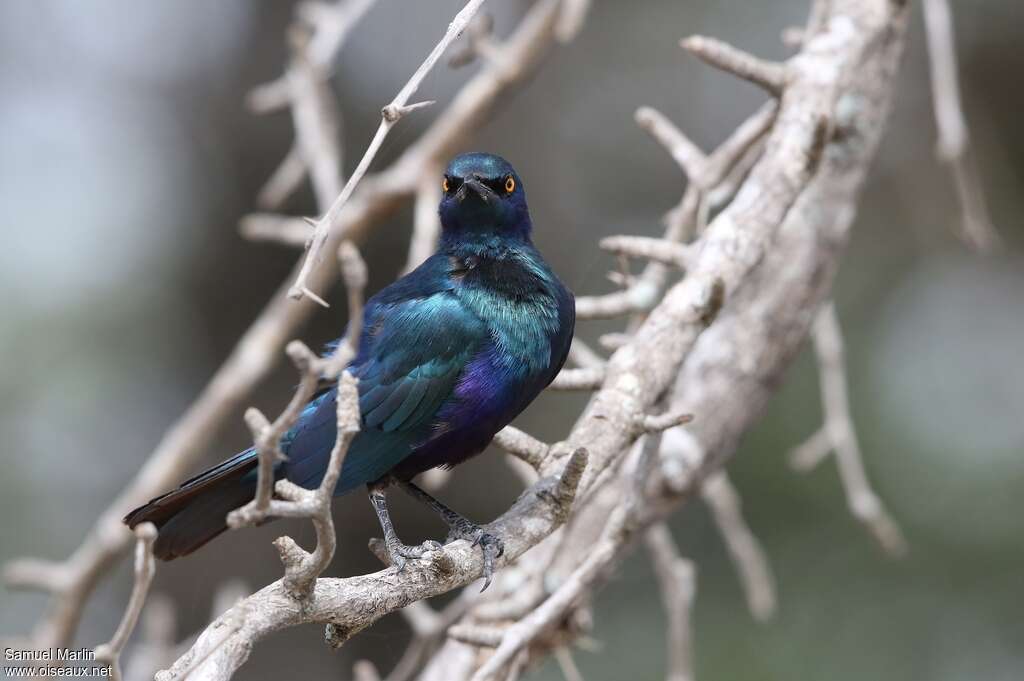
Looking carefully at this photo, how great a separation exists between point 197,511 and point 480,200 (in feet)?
4.02

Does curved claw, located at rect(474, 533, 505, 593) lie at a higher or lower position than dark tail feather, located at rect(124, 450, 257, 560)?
lower

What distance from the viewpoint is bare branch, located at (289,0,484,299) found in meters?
1.94

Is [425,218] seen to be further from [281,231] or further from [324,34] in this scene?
[324,34]

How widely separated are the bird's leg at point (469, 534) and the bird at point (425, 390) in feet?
0.04

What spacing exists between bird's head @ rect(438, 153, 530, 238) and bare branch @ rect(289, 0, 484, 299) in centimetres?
132

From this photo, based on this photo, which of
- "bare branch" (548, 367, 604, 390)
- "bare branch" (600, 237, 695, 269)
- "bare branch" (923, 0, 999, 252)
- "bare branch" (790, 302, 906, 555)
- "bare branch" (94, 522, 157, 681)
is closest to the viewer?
"bare branch" (94, 522, 157, 681)

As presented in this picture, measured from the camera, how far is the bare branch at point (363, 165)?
1.94 meters

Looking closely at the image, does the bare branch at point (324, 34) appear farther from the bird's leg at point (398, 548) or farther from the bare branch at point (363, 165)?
the bare branch at point (363, 165)

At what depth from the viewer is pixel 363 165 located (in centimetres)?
206

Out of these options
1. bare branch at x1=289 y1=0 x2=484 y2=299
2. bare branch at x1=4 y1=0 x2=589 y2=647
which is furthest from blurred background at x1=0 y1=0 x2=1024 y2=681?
bare branch at x1=289 y1=0 x2=484 y2=299

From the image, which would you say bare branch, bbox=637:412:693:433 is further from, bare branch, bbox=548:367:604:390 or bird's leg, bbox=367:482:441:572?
bird's leg, bbox=367:482:441:572

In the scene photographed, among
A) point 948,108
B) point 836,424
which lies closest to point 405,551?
point 836,424

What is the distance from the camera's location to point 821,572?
731 centimetres

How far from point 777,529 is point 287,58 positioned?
415 cm
